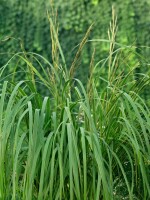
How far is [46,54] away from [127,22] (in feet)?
2.98

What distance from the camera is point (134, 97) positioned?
3.17m

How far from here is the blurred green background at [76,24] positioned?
540cm

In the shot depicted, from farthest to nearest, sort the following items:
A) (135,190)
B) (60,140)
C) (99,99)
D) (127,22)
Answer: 1. (127,22)
2. (135,190)
3. (99,99)
4. (60,140)

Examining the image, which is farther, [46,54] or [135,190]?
[46,54]

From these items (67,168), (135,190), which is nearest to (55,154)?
(67,168)

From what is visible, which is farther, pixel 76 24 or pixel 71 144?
pixel 76 24

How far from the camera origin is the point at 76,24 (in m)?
5.63

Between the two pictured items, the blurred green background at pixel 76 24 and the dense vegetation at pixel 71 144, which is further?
the blurred green background at pixel 76 24

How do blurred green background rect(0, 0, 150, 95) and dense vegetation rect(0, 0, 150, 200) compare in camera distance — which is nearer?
dense vegetation rect(0, 0, 150, 200)

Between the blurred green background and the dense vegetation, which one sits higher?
the blurred green background

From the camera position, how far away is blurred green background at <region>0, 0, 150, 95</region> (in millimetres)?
5402

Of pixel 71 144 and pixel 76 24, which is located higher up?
pixel 76 24

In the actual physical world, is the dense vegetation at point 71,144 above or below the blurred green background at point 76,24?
below

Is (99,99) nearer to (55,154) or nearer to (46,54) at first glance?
(55,154)
